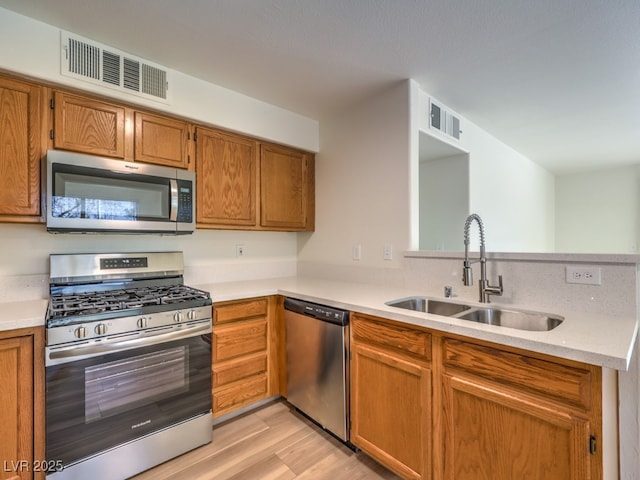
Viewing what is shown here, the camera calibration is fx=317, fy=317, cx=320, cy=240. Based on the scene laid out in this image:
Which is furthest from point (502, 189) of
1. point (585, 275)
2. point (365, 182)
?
point (585, 275)

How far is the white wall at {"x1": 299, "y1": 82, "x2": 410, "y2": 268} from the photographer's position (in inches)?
91.2

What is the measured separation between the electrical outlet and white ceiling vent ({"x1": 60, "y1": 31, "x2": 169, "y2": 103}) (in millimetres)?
2547

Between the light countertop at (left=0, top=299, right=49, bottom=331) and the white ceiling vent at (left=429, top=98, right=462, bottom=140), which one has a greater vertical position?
the white ceiling vent at (left=429, top=98, right=462, bottom=140)

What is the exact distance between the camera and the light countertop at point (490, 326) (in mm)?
1012

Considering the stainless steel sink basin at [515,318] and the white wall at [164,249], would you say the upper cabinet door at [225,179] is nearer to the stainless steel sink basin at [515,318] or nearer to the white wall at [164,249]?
the white wall at [164,249]

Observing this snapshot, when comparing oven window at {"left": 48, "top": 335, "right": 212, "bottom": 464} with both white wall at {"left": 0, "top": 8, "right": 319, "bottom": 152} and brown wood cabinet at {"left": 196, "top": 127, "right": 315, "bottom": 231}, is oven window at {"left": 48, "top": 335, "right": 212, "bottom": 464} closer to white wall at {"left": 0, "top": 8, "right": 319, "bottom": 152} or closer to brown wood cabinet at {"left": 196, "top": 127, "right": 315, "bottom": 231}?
brown wood cabinet at {"left": 196, "top": 127, "right": 315, "bottom": 231}

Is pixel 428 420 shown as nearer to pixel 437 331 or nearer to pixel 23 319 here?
pixel 437 331

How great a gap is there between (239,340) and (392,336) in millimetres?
1072

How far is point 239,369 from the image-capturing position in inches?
84.1

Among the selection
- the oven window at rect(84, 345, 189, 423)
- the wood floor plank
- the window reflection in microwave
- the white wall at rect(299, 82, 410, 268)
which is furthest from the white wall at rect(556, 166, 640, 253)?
the window reflection in microwave

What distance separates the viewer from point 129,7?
60.7 inches

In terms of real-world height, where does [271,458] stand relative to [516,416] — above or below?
below

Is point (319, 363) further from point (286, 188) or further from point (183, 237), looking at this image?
point (286, 188)

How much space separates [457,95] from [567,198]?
4219 millimetres
